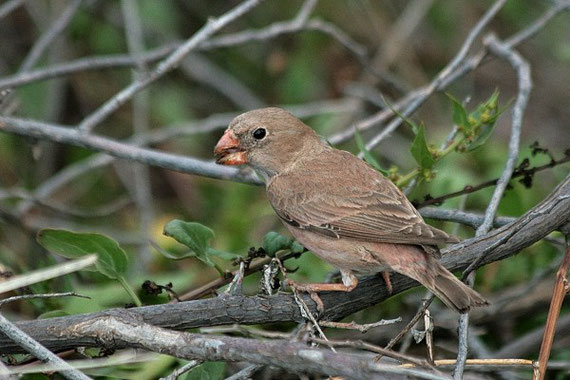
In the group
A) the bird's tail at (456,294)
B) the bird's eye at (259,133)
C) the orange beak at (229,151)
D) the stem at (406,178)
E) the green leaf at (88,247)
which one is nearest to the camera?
the bird's tail at (456,294)

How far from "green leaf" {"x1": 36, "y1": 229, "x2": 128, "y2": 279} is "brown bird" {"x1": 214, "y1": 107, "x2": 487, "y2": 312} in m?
0.83

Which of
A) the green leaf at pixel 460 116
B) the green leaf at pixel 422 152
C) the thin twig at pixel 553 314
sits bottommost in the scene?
the thin twig at pixel 553 314

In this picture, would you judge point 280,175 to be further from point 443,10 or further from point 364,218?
point 443,10

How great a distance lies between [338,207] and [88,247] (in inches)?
48.3

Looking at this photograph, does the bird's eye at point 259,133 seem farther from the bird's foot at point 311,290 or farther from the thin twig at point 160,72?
the bird's foot at point 311,290

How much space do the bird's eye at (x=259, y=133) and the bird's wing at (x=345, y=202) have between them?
238mm

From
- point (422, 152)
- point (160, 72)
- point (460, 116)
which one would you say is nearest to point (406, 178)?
point (422, 152)

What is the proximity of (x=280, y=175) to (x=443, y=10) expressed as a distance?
13.7 feet

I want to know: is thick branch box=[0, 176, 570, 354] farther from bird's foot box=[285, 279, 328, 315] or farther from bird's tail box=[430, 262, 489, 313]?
bird's tail box=[430, 262, 489, 313]

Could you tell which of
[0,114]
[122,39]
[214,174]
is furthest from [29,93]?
[214,174]

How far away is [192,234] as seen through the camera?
3.73 metres

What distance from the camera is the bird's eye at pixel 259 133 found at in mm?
4539

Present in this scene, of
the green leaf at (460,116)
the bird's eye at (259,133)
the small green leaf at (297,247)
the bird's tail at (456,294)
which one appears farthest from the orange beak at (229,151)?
the bird's tail at (456,294)

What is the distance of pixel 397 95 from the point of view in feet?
26.3
